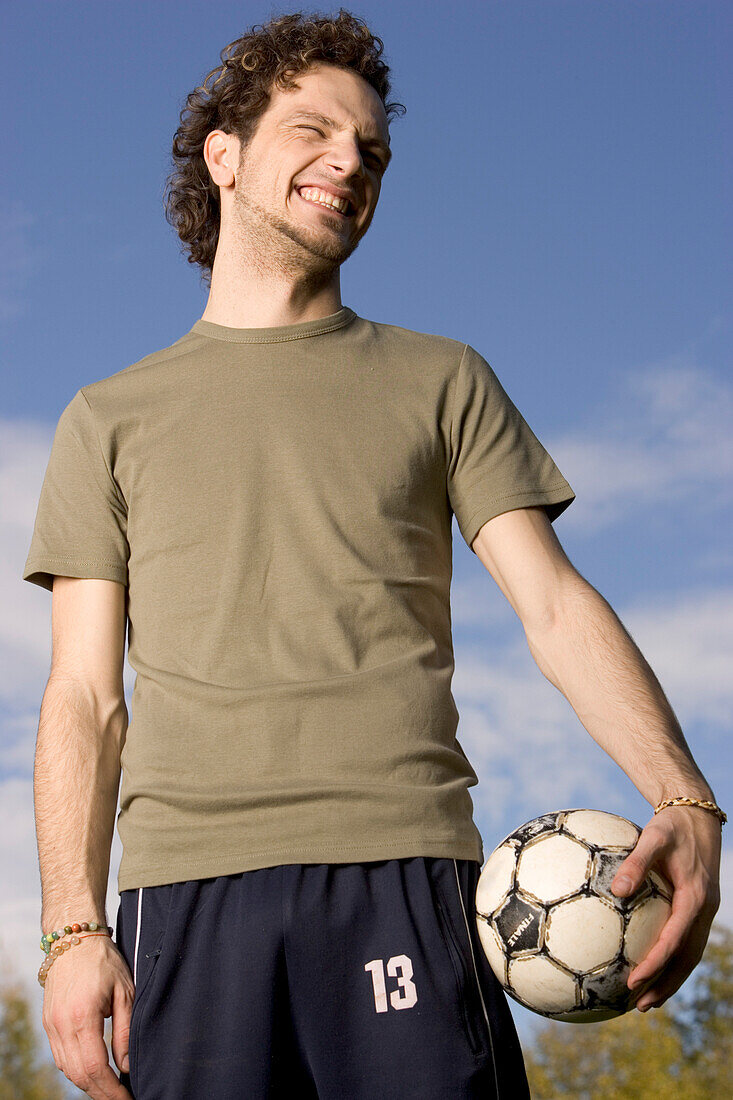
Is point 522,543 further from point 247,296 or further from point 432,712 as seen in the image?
point 247,296

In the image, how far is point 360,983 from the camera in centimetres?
268

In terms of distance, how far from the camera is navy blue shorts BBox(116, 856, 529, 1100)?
262cm

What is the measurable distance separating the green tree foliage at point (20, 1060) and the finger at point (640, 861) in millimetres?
26379

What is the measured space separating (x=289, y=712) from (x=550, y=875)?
29.8 inches

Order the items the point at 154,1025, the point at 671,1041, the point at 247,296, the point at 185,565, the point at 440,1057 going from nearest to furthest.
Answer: the point at 440,1057 → the point at 154,1025 → the point at 185,565 → the point at 247,296 → the point at 671,1041

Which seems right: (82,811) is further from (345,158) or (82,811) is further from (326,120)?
(326,120)

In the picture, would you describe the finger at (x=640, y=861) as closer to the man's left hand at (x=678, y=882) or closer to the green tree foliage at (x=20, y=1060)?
the man's left hand at (x=678, y=882)

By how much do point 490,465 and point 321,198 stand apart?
1.12m

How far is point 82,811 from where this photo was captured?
10.4ft

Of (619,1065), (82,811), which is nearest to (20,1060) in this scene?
(619,1065)

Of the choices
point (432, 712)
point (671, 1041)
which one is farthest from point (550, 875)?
point (671, 1041)

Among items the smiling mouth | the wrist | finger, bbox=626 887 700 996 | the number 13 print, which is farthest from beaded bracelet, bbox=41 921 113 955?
the smiling mouth

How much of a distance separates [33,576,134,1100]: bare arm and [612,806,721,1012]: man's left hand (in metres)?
1.32

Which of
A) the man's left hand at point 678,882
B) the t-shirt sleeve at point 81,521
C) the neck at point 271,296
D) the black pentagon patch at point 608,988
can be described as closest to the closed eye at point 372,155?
the neck at point 271,296
